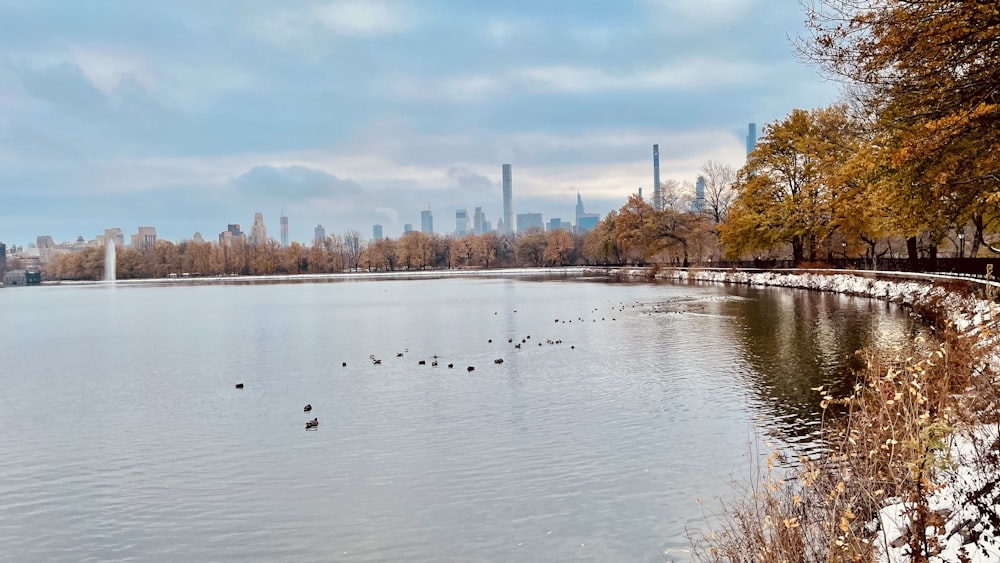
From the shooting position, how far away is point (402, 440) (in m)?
13.9

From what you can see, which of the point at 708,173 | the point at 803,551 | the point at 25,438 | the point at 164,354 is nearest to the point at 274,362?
the point at 164,354

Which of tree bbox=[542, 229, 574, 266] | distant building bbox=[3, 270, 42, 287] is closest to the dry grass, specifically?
tree bbox=[542, 229, 574, 266]

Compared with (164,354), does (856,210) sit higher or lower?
higher

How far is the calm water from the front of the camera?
9.54 m

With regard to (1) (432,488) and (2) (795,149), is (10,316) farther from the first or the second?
(2) (795,149)

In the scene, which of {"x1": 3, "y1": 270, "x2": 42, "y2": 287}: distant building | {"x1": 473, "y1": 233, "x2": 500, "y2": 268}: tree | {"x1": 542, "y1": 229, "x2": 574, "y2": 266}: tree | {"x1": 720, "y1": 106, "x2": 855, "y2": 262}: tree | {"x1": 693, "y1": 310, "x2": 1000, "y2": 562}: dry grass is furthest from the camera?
{"x1": 3, "y1": 270, "x2": 42, "y2": 287}: distant building

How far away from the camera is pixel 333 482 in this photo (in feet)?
38.1

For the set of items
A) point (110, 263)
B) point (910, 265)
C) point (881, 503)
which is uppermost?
point (110, 263)

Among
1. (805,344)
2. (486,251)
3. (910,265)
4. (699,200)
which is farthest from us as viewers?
(486,251)

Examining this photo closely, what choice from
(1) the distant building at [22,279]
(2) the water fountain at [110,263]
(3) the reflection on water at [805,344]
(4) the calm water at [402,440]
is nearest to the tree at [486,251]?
(2) the water fountain at [110,263]

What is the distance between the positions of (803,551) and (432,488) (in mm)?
5751

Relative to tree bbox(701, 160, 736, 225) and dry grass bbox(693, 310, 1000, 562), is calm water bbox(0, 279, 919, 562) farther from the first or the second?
tree bbox(701, 160, 736, 225)

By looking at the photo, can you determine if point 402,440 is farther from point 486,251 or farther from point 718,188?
point 486,251

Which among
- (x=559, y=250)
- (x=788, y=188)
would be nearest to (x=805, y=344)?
(x=788, y=188)
